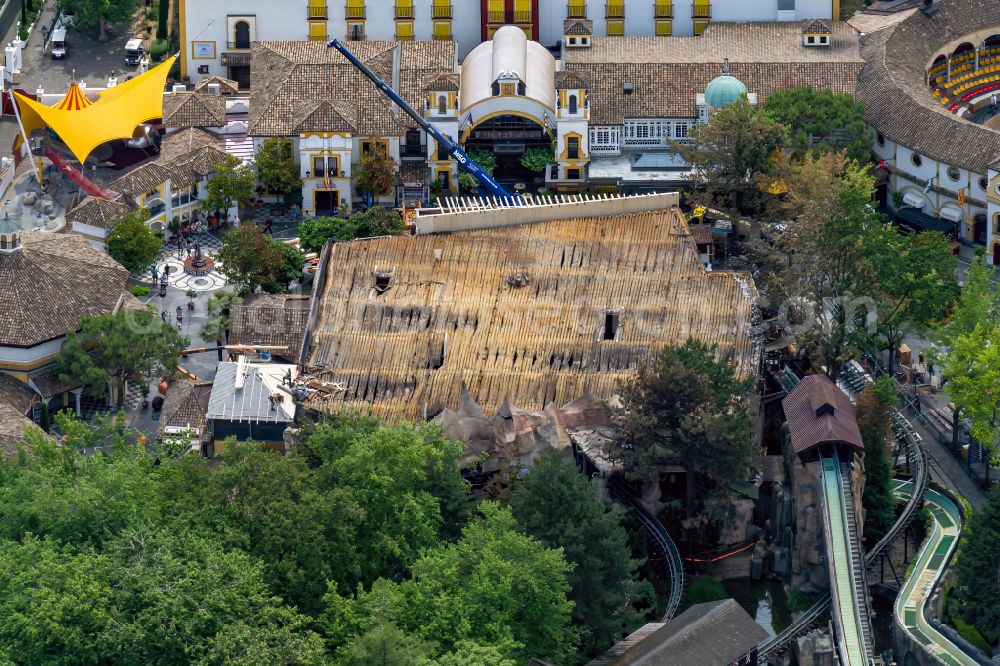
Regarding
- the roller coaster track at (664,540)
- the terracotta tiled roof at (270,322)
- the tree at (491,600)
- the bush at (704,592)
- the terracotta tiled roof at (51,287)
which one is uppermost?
the terracotta tiled roof at (51,287)

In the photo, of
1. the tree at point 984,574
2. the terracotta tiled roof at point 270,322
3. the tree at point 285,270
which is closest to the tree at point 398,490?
the terracotta tiled roof at point 270,322

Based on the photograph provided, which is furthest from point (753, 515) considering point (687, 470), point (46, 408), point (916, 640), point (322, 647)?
point (46, 408)

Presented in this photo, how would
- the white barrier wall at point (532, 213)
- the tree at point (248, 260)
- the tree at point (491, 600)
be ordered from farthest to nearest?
the tree at point (248, 260)
the white barrier wall at point (532, 213)
the tree at point (491, 600)

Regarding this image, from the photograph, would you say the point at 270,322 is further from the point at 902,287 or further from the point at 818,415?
the point at 902,287

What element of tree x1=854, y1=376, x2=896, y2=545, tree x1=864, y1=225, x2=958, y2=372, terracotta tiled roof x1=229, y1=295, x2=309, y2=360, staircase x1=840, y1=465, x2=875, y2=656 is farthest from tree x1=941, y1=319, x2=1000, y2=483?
terracotta tiled roof x1=229, y1=295, x2=309, y2=360

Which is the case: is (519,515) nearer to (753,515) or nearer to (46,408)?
(753,515)

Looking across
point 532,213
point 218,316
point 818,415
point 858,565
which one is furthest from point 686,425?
point 218,316

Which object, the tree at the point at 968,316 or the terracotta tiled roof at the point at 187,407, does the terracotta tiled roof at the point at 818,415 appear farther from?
the terracotta tiled roof at the point at 187,407

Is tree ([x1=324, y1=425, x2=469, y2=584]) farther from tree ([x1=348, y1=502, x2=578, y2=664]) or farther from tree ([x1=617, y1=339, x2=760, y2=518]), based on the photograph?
tree ([x1=617, y1=339, x2=760, y2=518])
